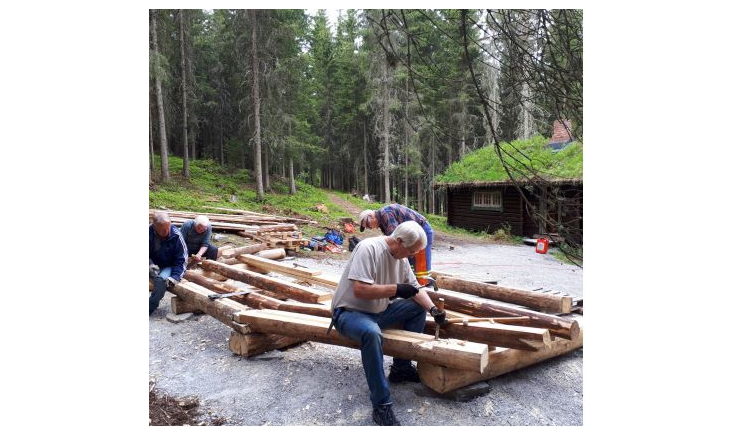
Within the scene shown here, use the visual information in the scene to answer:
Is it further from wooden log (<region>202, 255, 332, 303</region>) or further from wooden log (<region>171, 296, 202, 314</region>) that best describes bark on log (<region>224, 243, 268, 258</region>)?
wooden log (<region>171, 296, 202, 314</region>)

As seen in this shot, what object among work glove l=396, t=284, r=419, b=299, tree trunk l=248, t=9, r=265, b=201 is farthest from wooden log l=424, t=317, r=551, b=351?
tree trunk l=248, t=9, r=265, b=201

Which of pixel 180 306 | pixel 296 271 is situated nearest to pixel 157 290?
pixel 180 306

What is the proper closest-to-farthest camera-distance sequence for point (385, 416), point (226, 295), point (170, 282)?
point (385, 416) → point (226, 295) → point (170, 282)

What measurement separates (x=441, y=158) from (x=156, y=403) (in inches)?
751

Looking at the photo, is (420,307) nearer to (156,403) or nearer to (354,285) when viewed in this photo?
(354,285)

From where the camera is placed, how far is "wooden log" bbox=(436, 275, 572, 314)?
402 cm

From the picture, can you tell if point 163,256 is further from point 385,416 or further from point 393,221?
point 385,416

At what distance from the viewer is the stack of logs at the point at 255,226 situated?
8.11 meters

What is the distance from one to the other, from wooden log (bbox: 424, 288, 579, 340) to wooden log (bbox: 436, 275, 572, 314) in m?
0.89

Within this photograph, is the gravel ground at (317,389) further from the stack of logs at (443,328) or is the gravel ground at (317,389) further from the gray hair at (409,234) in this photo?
the gray hair at (409,234)

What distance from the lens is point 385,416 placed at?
2479 mm

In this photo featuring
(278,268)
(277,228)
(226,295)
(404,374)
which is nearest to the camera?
(404,374)

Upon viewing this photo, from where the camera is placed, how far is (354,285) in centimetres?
254

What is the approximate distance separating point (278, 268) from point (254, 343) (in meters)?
2.61
